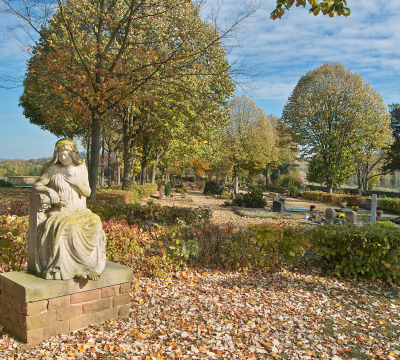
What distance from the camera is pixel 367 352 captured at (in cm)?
354

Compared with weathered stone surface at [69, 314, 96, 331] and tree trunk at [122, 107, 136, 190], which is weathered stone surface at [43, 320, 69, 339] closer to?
Answer: weathered stone surface at [69, 314, 96, 331]

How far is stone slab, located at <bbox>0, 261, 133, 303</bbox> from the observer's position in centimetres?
329

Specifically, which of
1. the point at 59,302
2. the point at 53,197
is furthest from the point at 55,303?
the point at 53,197

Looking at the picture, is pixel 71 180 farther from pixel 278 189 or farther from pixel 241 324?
pixel 278 189

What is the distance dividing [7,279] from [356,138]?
29.1m

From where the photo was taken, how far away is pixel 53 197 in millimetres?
3664

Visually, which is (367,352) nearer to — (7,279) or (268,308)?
(268,308)

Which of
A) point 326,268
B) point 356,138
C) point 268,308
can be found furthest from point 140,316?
point 356,138

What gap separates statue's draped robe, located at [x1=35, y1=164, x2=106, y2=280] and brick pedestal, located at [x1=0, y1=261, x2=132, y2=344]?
0.14 meters

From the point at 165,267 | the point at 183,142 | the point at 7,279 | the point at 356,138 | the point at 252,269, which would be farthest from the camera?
the point at 356,138

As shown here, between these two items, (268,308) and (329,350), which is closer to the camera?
(329,350)

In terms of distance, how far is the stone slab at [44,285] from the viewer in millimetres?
3287

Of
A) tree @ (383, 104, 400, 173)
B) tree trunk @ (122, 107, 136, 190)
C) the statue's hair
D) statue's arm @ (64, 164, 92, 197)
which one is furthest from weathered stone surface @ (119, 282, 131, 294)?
tree @ (383, 104, 400, 173)

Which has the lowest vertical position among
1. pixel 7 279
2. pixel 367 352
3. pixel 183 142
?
pixel 367 352
